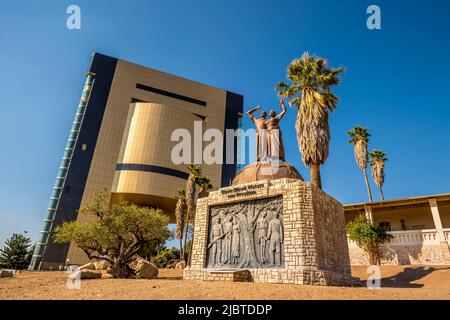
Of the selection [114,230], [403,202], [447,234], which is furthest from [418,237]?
[114,230]

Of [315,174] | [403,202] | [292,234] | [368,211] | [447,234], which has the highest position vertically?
[403,202]

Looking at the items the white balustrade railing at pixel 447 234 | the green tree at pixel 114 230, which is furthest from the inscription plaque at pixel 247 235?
the white balustrade railing at pixel 447 234

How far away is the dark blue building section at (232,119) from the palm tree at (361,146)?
3153cm

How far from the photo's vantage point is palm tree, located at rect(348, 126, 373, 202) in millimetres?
32844

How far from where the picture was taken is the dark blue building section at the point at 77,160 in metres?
42.7

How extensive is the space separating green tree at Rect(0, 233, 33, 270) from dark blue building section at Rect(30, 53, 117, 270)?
10.1 feet

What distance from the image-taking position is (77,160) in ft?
159

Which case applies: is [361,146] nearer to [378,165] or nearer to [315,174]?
[378,165]

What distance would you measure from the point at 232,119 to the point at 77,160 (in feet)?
113

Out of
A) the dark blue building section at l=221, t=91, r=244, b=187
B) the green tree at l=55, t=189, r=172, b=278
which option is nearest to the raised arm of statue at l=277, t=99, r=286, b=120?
the green tree at l=55, t=189, r=172, b=278

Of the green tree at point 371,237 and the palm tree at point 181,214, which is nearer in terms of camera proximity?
the green tree at point 371,237

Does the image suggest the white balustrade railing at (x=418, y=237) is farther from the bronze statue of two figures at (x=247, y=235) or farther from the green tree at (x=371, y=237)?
the bronze statue of two figures at (x=247, y=235)

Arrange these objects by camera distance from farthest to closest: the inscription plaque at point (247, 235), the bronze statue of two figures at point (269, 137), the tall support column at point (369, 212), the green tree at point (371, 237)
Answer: the tall support column at point (369, 212)
the green tree at point (371, 237)
the bronze statue of two figures at point (269, 137)
the inscription plaque at point (247, 235)

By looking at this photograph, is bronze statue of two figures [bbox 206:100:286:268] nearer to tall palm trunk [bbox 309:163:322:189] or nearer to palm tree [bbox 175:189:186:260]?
tall palm trunk [bbox 309:163:322:189]
